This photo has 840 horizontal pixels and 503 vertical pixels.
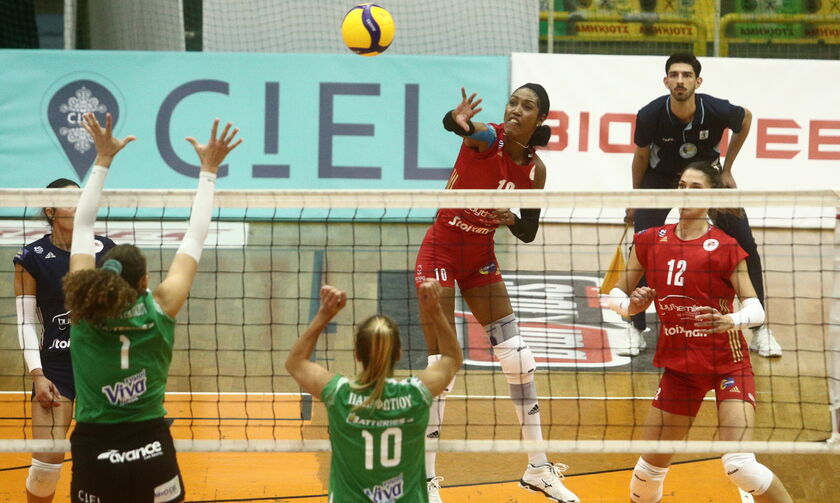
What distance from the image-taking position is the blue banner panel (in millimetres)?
13055

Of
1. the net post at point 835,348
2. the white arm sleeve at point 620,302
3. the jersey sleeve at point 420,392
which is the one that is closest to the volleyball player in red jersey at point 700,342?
the white arm sleeve at point 620,302

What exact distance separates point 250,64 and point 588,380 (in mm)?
7305

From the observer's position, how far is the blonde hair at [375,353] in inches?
157

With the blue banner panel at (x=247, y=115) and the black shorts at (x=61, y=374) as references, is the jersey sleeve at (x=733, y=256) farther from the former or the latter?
the blue banner panel at (x=247, y=115)

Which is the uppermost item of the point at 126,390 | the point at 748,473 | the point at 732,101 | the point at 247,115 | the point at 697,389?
the point at 732,101

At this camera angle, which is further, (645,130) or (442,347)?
(645,130)

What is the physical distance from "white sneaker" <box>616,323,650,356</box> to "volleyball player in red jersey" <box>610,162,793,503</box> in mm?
3119

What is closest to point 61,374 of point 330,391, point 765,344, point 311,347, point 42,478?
point 42,478

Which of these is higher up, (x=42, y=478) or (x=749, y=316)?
(x=749, y=316)

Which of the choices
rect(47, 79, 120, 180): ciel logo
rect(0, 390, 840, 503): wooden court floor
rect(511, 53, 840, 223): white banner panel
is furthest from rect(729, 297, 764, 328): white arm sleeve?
rect(47, 79, 120, 180): ciel logo

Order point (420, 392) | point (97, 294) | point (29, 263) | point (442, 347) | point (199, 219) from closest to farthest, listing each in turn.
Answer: point (97, 294), point (420, 392), point (442, 347), point (199, 219), point (29, 263)

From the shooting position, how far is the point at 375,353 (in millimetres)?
4004

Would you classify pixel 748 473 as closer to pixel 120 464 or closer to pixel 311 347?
pixel 311 347

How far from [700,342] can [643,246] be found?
0.61m
